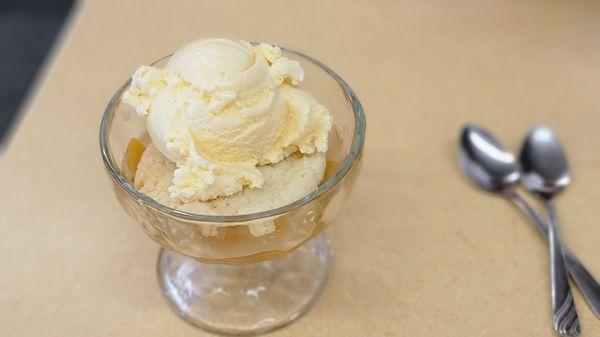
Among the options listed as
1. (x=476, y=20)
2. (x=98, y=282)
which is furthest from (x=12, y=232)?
(x=476, y=20)

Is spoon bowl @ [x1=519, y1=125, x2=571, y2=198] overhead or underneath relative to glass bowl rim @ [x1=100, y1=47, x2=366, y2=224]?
overhead

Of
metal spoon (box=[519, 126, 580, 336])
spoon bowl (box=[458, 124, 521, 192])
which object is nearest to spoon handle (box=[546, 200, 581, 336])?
metal spoon (box=[519, 126, 580, 336])

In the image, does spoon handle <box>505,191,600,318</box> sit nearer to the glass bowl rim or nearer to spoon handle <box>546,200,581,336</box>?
spoon handle <box>546,200,581,336</box>

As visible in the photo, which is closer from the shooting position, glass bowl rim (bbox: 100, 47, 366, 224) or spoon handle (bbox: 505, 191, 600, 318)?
glass bowl rim (bbox: 100, 47, 366, 224)

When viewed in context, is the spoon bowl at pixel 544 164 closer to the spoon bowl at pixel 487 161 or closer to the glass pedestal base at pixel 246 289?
the spoon bowl at pixel 487 161

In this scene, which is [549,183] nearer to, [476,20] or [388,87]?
[388,87]

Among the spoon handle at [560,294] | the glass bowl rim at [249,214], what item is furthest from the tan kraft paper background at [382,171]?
the glass bowl rim at [249,214]
